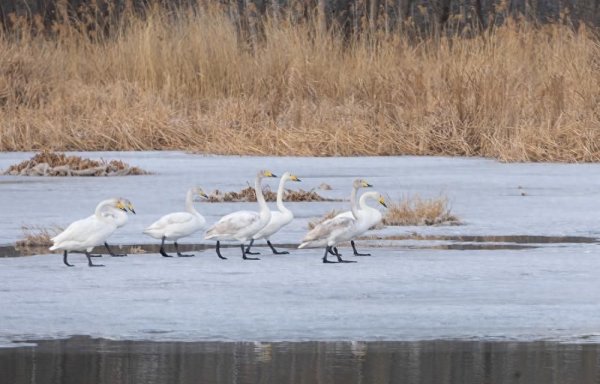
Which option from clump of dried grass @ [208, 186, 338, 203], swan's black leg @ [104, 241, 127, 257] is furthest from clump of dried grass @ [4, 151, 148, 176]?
swan's black leg @ [104, 241, 127, 257]

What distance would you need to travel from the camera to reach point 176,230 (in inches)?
393

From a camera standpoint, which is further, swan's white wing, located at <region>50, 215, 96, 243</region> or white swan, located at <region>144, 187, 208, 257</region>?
white swan, located at <region>144, 187, 208, 257</region>

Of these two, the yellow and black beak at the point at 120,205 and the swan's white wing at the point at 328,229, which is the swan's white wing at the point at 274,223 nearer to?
the swan's white wing at the point at 328,229

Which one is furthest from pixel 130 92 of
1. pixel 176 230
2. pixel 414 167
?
pixel 176 230

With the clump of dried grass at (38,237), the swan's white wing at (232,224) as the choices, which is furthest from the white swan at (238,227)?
the clump of dried grass at (38,237)

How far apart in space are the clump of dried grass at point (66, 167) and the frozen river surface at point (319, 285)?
2.02 meters

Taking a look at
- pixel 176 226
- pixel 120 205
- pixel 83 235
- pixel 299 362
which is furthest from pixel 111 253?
pixel 299 362

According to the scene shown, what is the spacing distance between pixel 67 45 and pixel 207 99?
14.2 ft

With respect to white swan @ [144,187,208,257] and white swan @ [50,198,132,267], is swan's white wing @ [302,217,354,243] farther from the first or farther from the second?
white swan @ [50,198,132,267]

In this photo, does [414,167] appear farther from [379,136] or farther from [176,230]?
[176,230]

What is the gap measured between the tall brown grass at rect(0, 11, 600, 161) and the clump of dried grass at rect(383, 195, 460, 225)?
230 inches

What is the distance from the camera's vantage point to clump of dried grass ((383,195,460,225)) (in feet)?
39.3

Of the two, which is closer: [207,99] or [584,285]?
[584,285]

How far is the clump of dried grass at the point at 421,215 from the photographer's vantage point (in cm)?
1197
